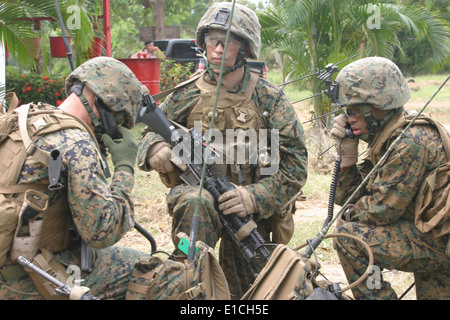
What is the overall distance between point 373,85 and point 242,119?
40.0 inches

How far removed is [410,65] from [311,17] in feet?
63.2

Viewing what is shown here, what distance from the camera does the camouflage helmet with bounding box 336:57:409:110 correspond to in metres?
3.73

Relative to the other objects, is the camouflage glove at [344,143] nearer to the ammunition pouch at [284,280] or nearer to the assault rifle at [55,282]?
the ammunition pouch at [284,280]

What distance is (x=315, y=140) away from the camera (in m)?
9.50

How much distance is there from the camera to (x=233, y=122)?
420 centimetres

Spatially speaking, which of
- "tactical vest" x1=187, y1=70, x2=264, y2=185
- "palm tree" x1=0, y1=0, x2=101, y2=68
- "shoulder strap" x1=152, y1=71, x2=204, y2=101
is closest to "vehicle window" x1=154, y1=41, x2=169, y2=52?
"palm tree" x1=0, y1=0, x2=101, y2=68

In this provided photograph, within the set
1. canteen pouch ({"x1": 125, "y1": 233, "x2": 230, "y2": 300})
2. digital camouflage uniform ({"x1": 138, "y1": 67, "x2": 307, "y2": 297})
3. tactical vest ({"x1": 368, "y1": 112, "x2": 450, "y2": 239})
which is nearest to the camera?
canteen pouch ({"x1": 125, "y1": 233, "x2": 230, "y2": 300})

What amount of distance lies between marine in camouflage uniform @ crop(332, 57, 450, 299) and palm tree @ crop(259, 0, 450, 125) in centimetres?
618

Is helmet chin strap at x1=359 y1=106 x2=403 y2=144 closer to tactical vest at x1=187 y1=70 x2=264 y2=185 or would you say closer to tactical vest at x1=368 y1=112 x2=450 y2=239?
tactical vest at x1=368 y1=112 x2=450 y2=239

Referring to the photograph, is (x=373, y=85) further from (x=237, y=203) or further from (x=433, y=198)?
(x=237, y=203)

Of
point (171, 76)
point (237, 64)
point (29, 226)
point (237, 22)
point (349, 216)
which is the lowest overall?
point (171, 76)

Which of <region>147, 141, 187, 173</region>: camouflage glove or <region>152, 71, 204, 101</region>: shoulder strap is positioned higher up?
<region>152, 71, 204, 101</region>: shoulder strap

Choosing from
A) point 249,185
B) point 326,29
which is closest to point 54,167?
point 249,185

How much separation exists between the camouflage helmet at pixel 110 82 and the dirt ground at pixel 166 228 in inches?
108
